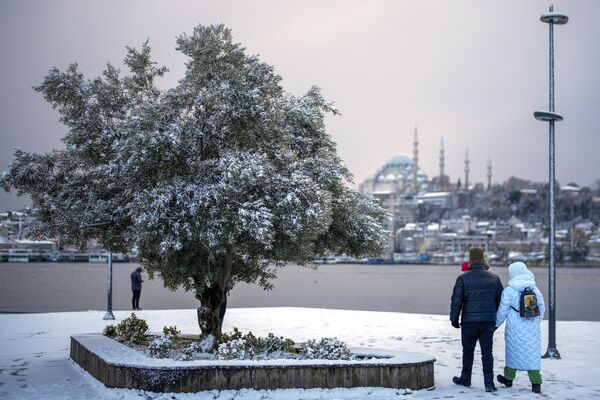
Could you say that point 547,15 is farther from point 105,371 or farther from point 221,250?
point 105,371

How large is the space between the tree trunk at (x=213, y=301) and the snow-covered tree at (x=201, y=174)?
29mm

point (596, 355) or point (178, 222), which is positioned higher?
point (178, 222)

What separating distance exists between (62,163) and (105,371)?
5778 mm

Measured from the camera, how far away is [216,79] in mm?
15359

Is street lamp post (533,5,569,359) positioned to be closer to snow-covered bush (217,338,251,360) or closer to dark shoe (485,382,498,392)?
dark shoe (485,382,498,392)

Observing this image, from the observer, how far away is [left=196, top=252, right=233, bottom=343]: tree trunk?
16406 mm

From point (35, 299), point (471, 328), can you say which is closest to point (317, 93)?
point (471, 328)

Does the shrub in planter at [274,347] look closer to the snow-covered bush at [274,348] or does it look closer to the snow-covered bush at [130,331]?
the snow-covered bush at [274,348]

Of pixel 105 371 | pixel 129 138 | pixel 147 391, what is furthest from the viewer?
pixel 129 138

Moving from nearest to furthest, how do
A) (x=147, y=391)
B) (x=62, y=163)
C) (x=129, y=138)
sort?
(x=147, y=391), (x=129, y=138), (x=62, y=163)

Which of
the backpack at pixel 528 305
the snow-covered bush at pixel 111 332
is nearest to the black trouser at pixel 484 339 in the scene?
the backpack at pixel 528 305

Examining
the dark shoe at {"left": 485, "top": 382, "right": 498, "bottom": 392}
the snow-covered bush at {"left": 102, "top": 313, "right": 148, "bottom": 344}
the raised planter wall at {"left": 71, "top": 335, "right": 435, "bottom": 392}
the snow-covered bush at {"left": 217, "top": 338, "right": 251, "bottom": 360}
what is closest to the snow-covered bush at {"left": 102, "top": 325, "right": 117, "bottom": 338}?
the snow-covered bush at {"left": 102, "top": 313, "right": 148, "bottom": 344}

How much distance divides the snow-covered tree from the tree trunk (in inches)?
1.1

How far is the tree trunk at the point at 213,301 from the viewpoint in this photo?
16.4m
